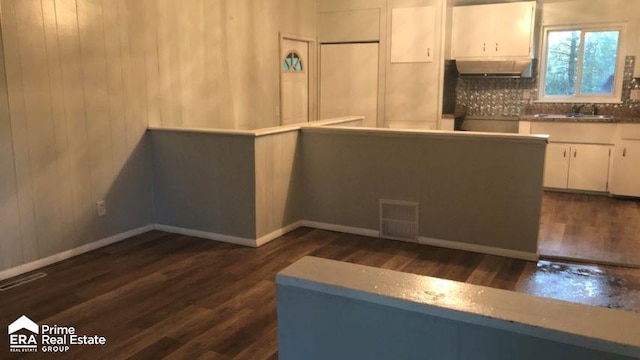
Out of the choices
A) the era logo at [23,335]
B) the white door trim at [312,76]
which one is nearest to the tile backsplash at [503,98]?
the white door trim at [312,76]

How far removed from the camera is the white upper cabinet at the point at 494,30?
6527 mm

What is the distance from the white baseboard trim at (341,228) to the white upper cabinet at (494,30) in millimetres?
3300

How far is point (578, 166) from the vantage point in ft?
20.8

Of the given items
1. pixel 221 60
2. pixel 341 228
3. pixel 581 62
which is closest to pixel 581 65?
pixel 581 62

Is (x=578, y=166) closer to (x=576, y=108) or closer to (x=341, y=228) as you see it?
(x=576, y=108)

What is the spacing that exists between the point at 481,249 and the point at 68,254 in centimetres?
325

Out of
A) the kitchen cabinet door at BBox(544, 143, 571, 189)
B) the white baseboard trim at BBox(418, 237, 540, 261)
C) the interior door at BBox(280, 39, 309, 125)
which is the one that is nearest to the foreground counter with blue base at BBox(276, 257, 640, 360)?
the white baseboard trim at BBox(418, 237, 540, 261)

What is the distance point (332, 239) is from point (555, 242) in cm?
189

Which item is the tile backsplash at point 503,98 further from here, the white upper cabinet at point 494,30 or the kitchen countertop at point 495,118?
the white upper cabinet at point 494,30

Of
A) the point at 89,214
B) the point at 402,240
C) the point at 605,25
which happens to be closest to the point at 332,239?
the point at 402,240

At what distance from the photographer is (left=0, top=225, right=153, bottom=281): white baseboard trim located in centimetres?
368

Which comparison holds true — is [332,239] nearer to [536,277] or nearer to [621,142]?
[536,277]

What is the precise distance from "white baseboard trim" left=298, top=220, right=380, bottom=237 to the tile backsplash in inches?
137

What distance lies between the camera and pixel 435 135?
14.1 ft
